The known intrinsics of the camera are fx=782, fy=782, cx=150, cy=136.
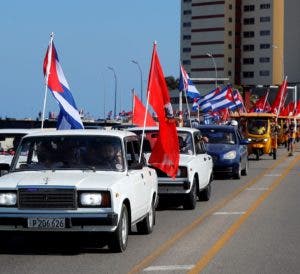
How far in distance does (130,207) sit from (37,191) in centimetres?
147

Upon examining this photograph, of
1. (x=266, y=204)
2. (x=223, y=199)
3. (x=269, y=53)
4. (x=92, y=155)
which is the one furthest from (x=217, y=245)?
(x=269, y=53)

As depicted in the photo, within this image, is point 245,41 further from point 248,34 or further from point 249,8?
point 249,8

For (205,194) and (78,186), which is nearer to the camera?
(78,186)

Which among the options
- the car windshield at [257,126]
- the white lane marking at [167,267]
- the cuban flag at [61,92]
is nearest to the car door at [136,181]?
the white lane marking at [167,267]

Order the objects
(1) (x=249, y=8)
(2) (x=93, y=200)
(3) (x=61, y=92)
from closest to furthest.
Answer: (2) (x=93, y=200), (3) (x=61, y=92), (1) (x=249, y=8)

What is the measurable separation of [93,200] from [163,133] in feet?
16.4

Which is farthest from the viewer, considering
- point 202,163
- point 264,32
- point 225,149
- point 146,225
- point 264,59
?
point 264,59

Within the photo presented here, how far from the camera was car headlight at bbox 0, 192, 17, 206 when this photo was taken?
9.93m

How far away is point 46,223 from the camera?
32.1ft

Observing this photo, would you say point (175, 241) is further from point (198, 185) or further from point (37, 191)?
point (198, 185)

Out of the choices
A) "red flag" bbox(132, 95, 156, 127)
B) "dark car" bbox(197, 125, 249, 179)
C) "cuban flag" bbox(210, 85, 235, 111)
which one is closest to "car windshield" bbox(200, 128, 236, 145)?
"dark car" bbox(197, 125, 249, 179)

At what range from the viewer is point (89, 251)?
10523mm

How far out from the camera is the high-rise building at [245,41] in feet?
501

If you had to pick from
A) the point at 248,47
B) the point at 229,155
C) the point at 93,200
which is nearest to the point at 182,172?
the point at 93,200
